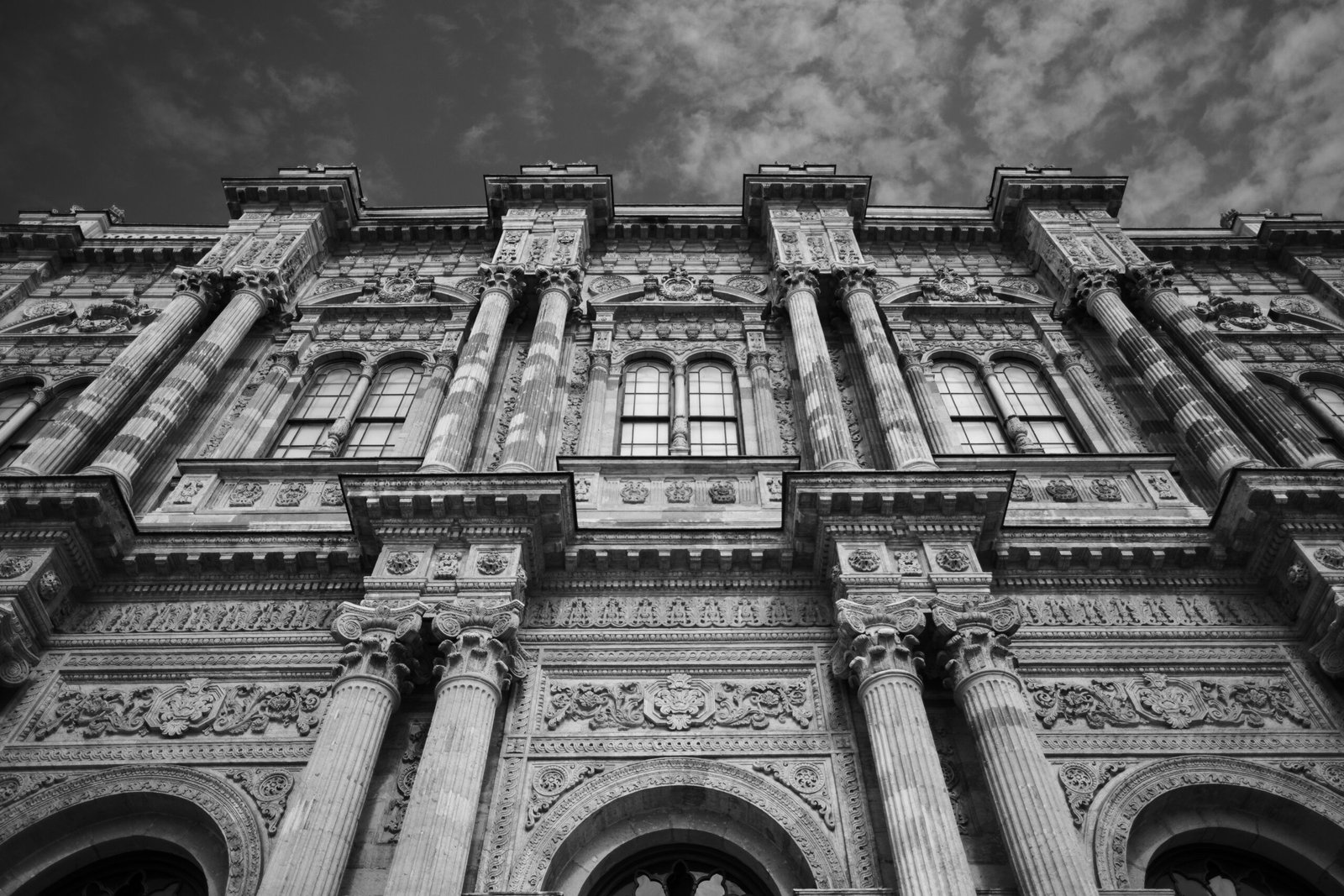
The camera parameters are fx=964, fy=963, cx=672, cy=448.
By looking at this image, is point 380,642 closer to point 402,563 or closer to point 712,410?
point 402,563

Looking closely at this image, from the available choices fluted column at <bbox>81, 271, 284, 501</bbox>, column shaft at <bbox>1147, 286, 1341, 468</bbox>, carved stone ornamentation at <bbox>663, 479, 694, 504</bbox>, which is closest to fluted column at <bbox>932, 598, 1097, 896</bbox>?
carved stone ornamentation at <bbox>663, 479, 694, 504</bbox>

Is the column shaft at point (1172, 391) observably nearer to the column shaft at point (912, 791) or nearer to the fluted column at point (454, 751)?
the column shaft at point (912, 791)

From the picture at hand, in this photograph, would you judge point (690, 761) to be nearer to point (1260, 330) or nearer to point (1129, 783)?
point (1129, 783)

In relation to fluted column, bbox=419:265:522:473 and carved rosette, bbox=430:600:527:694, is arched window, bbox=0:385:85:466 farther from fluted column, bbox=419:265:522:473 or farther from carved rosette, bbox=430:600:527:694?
carved rosette, bbox=430:600:527:694

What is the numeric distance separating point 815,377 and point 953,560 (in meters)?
4.12

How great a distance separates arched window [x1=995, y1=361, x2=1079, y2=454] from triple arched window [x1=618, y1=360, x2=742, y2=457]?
176 inches

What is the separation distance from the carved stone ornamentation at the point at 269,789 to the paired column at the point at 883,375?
775cm

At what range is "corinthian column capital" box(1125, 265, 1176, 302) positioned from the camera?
16.3 m

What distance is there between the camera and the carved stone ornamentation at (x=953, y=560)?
34.9 ft

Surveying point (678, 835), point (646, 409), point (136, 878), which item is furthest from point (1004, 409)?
point (136, 878)

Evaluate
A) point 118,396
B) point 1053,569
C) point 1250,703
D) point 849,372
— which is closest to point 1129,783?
point 1250,703

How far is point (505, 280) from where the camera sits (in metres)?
16.2

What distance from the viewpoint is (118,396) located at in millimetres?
13867

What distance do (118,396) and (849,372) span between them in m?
10.9
